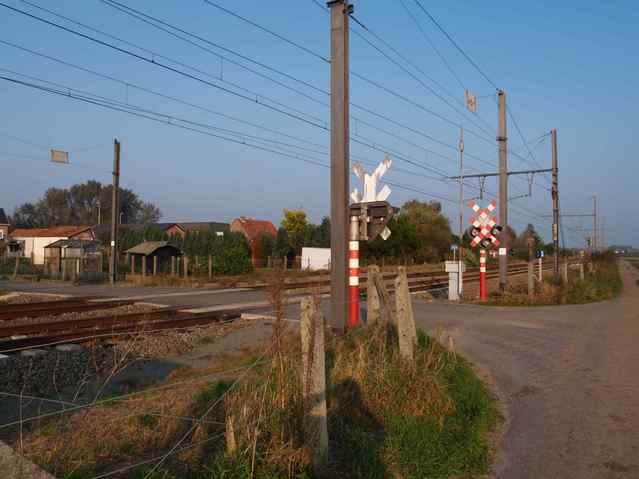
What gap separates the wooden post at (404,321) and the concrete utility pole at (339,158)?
1953 mm

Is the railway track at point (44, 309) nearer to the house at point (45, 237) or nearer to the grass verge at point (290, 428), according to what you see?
A: the grass verge at point (290, 428)

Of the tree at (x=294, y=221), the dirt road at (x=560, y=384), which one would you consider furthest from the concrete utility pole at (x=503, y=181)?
the tree at (x=294, y=221)

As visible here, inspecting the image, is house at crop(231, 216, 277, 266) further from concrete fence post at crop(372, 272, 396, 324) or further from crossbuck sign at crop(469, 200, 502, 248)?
concrete fence post at crop(372, 272, 396, 324)

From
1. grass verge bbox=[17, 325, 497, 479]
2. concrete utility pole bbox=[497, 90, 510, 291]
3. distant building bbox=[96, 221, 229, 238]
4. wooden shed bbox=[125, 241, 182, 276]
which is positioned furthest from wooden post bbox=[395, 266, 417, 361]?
distant building bbox=[96, 221, 229, 238]

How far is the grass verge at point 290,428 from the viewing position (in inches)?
167

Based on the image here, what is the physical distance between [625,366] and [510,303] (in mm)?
10040

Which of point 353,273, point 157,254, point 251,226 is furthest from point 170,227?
point 353,273

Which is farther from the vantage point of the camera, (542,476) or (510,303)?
(510,303)

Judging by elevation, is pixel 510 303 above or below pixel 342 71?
below

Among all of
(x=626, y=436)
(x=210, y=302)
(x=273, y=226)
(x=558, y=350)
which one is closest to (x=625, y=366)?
(x=558, y=350)

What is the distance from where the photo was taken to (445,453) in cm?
525

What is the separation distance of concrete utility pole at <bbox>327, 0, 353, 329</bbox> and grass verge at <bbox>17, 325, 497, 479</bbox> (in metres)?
2.26

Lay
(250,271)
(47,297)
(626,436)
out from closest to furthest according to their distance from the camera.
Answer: (626,436), (47,297), (250,271)

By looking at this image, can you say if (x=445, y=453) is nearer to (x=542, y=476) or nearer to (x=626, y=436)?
(x=542, y=476)
